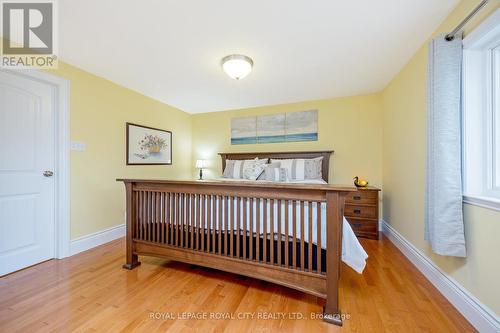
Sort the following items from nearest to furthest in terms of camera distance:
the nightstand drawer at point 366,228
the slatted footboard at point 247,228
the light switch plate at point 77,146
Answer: the slatted footboard at point 247,228 < the light switch plate at point 77,146 < the nightstand drawer at point 366,228

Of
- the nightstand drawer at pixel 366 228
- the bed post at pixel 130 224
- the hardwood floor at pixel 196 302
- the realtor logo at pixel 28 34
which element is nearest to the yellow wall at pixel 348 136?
the nightstand drawer at pixel 366 228

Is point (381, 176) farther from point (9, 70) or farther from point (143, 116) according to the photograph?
point (9, 70)

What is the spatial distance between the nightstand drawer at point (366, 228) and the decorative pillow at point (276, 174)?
1176 mm

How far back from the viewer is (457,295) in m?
1.49

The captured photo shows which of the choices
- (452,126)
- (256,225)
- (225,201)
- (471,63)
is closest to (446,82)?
(471,63)

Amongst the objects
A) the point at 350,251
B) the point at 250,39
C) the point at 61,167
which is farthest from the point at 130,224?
the point at 250,39

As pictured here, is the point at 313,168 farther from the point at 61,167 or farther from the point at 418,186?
the point at 61,167

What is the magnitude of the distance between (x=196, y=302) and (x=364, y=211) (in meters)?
2.52

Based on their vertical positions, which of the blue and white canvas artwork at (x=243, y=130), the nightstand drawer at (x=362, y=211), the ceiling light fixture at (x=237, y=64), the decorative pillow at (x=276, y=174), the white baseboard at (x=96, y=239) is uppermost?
the ceiling light fixture at (x=237, y=64)

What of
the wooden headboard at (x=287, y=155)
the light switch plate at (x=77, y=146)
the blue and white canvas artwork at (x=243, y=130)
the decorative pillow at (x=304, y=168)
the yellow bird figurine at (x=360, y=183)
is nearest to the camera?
the light switch plate at (x=77, y=146)

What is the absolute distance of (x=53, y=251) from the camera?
2316 millimetres

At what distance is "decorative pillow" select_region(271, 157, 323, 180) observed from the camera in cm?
336

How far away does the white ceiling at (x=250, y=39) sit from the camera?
157 cm

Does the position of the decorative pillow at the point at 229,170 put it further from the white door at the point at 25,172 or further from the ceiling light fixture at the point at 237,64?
the white door at the point at 25,172
